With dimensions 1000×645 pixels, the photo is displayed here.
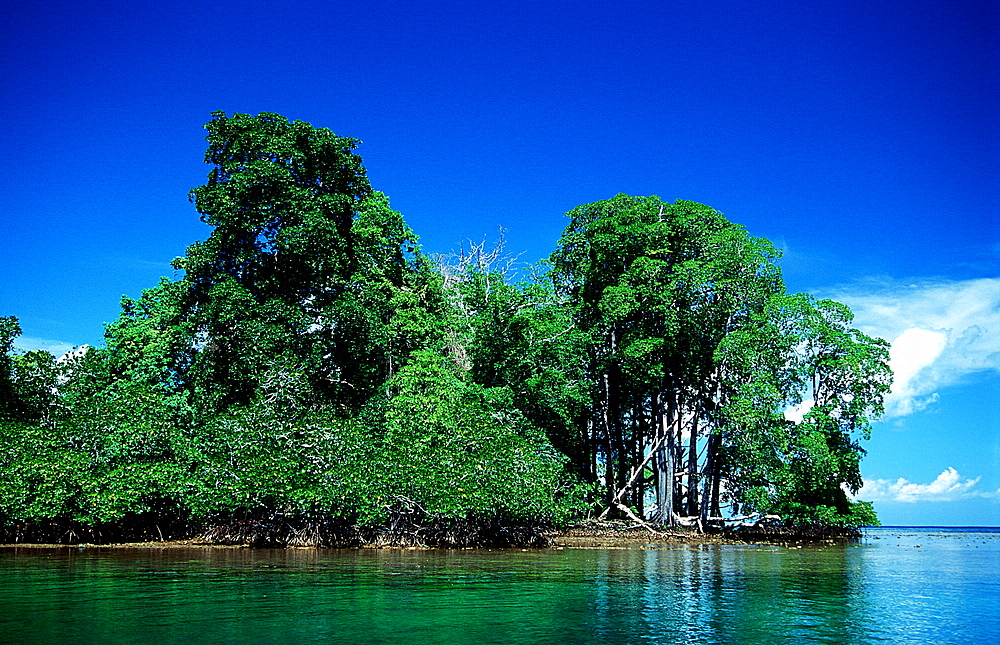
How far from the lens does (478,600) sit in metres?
10.2

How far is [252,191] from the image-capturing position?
963 inches

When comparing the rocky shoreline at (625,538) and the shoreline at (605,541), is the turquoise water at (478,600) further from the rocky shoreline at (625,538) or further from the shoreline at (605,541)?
the rocky shoreline at (625,538)

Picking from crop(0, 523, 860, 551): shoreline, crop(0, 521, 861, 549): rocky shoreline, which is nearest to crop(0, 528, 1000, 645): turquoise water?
crop(0, 523, 860, 551): shoreline

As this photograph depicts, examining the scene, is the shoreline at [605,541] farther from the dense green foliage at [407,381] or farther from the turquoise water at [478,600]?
the turquoise water at [478,600]

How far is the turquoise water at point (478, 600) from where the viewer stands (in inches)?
307

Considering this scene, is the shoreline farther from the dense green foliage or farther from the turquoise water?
the turquoise water

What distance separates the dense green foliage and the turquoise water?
2.84 meters

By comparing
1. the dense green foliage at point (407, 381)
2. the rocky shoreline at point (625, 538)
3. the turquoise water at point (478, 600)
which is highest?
the dense green foliage at point (407, 381)

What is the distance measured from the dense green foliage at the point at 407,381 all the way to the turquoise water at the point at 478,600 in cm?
284

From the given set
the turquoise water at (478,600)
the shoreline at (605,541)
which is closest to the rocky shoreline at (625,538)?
the shoreline at (605,541)

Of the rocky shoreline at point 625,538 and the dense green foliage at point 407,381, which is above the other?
the dense green foliage at point 407,381

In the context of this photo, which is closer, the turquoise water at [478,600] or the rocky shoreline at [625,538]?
the turquoise water at [478,600]

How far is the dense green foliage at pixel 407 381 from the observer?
19828 mm

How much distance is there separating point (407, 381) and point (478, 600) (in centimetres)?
1281
